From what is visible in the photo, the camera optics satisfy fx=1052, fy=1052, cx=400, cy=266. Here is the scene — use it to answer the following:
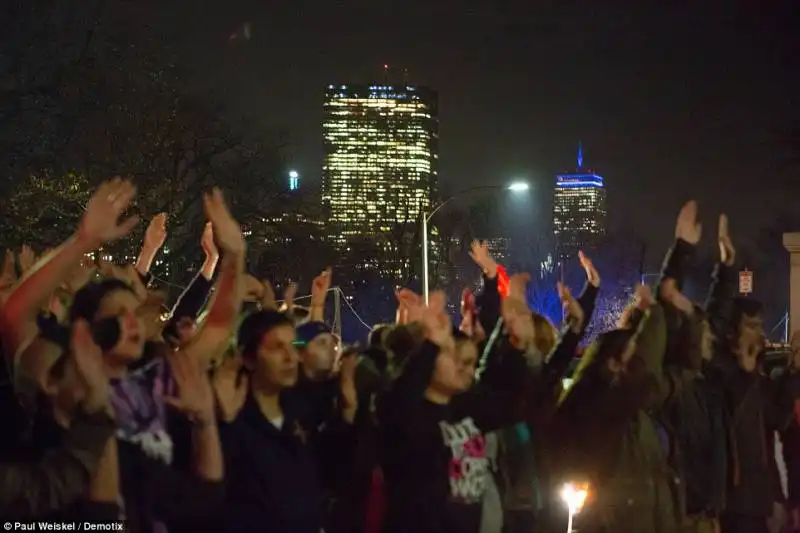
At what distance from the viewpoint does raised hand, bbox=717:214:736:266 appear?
7188 millimetres

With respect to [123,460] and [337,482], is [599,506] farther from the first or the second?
[123,460]

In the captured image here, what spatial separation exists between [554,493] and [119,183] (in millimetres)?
2973

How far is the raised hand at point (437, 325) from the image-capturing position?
4.88 metres

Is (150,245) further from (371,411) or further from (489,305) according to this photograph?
(371,411)

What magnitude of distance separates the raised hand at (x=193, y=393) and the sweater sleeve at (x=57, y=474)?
0.37 meters

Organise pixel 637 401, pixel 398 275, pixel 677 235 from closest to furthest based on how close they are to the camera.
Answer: pixel 637 401
pixel 677 235
pixel 398 275

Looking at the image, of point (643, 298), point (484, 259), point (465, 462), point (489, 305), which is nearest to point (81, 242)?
point (465, 462)

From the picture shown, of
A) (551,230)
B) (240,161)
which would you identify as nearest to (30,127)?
(240,161)

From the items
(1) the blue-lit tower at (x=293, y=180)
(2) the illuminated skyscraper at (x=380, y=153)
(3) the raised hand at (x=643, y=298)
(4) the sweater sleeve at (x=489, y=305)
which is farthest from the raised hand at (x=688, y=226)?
(2) the illuminated skyscraper at (x=380, y=153)

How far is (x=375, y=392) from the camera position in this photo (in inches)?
201

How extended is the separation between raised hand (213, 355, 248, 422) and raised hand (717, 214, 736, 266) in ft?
13.3

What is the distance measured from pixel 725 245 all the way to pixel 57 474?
5242 mm

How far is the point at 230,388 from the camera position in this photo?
4176mm

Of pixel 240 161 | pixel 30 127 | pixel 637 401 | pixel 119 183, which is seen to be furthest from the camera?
pixel 240 161
